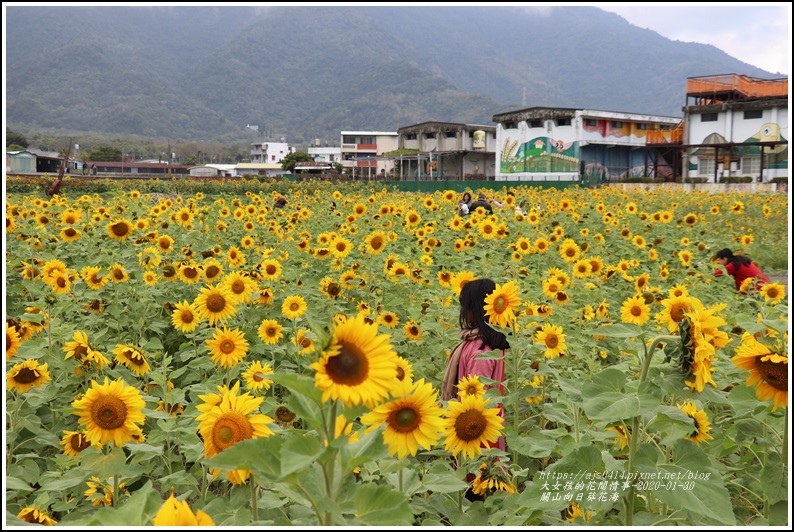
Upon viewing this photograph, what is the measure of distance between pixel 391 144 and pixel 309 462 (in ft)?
297

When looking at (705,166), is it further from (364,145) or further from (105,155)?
(105,155)

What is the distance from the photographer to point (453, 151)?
5497 centimetres

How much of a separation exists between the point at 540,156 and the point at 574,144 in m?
2.41

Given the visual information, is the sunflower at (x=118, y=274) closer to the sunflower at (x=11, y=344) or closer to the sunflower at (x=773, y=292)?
the sunflower at (x=11, y=344)

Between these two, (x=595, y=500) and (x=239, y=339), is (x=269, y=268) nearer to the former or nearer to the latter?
(x=239, y=339)

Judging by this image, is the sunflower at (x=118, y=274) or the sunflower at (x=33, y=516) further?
the sunflower at (x=118, y=274)

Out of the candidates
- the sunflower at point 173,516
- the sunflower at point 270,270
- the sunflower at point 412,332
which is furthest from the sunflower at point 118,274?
the sunflower at point 173,516

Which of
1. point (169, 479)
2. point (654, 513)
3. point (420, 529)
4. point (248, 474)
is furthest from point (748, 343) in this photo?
point (169, 479)

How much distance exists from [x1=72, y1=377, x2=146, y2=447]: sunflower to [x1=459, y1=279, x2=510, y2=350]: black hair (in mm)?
1725

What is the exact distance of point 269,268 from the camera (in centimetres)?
486

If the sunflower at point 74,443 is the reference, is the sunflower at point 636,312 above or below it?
above

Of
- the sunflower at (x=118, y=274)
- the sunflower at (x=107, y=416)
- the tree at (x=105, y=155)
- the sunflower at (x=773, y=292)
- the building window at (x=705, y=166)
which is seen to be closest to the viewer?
the sunflower at (x=107, y=416)

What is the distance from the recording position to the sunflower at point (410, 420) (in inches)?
62.2

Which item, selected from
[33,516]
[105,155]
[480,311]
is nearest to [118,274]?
[480,311]
